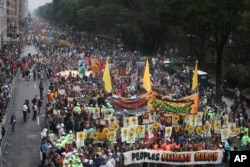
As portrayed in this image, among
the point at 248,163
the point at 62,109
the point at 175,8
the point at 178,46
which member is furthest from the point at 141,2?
the point at 248,163

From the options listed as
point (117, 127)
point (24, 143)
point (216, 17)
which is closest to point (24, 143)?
point (24, 143)

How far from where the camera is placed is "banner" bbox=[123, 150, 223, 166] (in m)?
22.5

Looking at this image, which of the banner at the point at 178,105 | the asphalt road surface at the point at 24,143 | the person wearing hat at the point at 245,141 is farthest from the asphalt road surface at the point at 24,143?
the person wearing hat at the point at 245,141

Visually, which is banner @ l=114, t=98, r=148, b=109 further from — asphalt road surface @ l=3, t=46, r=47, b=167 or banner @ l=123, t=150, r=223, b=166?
banner @ l=123, t=150, r=223, b=166

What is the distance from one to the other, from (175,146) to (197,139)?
288cm

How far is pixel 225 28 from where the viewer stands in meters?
43.4

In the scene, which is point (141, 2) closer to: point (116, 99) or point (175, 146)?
point (116, 99)

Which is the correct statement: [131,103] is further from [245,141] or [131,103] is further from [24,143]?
[245,141]

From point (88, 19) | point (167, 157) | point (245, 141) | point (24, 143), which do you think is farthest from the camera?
point (88, 19)

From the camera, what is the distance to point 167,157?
22469 mm

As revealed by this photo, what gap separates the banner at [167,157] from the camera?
73.7 feet

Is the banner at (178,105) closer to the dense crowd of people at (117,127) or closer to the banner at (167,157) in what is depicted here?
the dense crowd of people at (117,127)

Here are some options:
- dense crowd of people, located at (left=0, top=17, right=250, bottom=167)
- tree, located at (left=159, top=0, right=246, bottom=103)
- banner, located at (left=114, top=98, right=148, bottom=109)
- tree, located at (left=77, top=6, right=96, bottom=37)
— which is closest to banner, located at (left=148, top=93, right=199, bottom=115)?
dense crowd of people, located at (left=0, top=17, right=250, bottom=167)

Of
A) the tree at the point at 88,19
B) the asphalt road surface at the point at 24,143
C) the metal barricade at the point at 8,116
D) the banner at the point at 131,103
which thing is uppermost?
the tree at the point at 88,19
